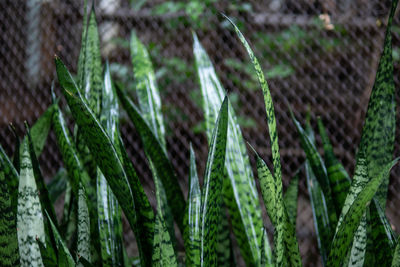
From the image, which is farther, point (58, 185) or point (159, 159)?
point (58, 185)

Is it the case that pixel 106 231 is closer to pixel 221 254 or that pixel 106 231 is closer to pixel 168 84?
pixel 221 254

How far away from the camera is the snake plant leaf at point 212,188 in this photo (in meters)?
0.31

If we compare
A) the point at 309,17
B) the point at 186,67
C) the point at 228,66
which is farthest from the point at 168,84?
the point at 309,17

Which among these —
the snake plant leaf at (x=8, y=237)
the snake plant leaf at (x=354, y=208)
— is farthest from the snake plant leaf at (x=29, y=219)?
the snake plant leaf at (x=354, y=208)

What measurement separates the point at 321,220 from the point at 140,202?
192 mm

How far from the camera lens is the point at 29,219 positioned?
337 millimetres

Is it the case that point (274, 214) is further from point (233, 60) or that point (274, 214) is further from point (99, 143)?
point (233, 60)

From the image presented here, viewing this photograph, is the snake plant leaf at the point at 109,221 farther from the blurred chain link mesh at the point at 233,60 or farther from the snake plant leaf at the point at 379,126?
the blurred chain link mesh at the point at 233,60

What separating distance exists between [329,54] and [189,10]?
0.52 m

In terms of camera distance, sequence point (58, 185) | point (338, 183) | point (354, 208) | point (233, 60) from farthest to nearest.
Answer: point (233, 60) < point (58, 185) < point (338, 183) < point (354, 208)

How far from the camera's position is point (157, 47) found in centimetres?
180

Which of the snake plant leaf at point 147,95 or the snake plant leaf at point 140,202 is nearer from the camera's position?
the snake plant leaf at point 140,202

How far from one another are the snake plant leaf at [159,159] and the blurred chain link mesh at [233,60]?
3.27 feet

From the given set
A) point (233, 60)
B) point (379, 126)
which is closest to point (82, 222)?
point (379, 126)
